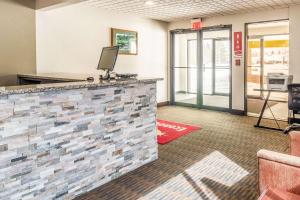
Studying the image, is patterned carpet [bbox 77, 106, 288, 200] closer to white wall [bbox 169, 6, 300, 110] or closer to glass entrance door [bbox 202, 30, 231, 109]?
white wall [bbox 169, 6, 300, 110]

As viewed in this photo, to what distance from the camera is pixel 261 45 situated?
9.49 m

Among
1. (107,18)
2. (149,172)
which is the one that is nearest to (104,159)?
(149,172)

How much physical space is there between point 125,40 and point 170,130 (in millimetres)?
2789

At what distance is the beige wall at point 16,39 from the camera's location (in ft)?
15.3

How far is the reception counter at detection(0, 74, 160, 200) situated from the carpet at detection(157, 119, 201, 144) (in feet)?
3.90

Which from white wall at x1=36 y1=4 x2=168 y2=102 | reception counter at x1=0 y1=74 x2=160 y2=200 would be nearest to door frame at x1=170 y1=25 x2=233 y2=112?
white wall at x1=36 y1=4 x2=168 y2=102

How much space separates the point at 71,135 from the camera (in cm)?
275

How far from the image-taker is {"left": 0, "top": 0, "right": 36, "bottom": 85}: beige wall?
466 cm

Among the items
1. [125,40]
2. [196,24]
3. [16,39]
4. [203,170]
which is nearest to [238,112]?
[196,24]

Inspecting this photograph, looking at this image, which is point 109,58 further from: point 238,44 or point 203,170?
point 238,44

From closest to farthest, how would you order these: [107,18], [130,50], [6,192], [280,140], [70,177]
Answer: [6,192] < [70,177] < [280,140] < [107,18] < [130,50]

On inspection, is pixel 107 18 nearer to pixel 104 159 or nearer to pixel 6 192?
pixel 104 159

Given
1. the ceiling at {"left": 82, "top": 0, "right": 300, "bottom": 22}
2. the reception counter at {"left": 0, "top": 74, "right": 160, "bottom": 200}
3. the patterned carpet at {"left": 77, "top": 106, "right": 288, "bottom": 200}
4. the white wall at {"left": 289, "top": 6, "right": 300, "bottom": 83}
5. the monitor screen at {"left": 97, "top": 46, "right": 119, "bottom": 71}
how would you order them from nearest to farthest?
the reception counter at {"left": 0, "top": 74, "right": 160, "bottom": 200}, the patterned carpet at {"left": 77, "top": 106, "right": 288, "bottom": 200}, the monitor screen at {"left": 97, "top": 46, "right": 119, "bottom": 71}, the ceiling at {"left": 82, "top": 0, "right": 300, "bottom": 22}, the white wall at {"left": 289, "top": 6, "right": 300, "bottom": 83}

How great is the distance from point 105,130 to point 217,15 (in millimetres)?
5288
